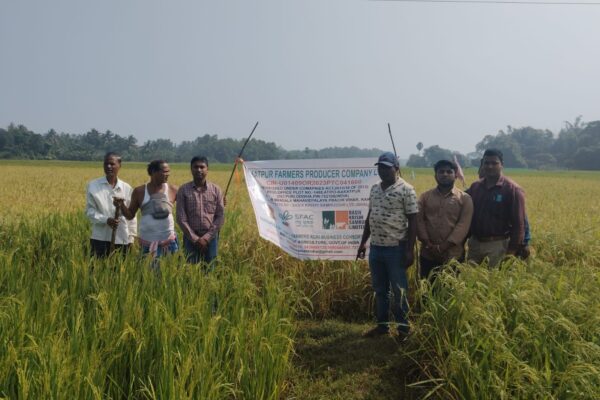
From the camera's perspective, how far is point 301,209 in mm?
5840

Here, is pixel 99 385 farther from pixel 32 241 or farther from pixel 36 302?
pixel 32 241

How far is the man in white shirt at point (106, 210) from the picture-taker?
5070mm

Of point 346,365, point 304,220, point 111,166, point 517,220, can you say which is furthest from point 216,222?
point 517,220

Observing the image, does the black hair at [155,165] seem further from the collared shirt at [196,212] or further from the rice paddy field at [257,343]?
the rice paddy field at [257,343]

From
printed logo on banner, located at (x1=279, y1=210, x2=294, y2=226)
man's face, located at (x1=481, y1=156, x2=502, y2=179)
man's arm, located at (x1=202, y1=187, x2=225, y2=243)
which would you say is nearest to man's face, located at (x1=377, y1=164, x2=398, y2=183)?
man's face, located at (x1=481, y1=156, x2=502, y2=179)

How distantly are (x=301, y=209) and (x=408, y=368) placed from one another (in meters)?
2.52

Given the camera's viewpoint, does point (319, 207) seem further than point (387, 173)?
Yes

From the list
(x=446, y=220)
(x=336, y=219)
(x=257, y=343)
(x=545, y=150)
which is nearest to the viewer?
(x=257, y=343)

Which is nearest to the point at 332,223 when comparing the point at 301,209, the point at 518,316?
the point at 301,209

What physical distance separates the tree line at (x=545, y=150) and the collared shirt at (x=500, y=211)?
70739 mm

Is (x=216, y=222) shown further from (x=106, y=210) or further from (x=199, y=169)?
(x=106, y=210)

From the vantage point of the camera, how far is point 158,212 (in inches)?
196

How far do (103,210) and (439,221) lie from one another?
371cm

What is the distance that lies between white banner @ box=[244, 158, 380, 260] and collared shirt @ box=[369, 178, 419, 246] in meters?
1.13
